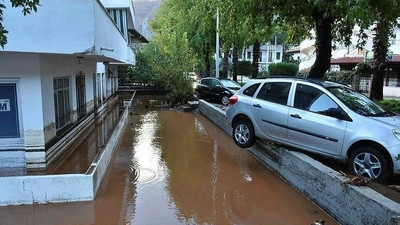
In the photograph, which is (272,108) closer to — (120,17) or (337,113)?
(337,113)

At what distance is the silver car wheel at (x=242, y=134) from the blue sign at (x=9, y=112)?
190 inches

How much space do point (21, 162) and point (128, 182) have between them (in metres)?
2.40

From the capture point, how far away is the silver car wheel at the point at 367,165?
17.7 ft

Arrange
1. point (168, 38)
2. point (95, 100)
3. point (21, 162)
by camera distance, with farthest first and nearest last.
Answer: point (168, 38) < point (95, 100) < point (21, 162)

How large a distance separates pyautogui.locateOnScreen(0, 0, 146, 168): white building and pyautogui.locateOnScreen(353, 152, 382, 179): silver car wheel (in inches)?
198

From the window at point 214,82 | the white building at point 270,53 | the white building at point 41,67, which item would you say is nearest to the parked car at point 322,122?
the white building at point 41,67

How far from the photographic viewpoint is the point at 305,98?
670 centimetres

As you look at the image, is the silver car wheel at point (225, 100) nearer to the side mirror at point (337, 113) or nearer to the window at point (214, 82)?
the window at point (214, 82)

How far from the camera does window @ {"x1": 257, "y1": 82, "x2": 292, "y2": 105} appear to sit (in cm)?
710

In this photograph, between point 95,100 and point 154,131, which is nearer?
point 154,131

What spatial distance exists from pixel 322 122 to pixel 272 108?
1246 mm

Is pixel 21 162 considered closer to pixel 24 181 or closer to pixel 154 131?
pixel 24 181

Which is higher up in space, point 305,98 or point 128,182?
point 305,98

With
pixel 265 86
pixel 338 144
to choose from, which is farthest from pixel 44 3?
pixel 338 144
